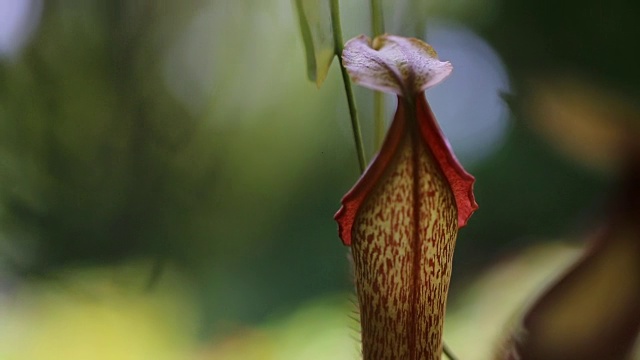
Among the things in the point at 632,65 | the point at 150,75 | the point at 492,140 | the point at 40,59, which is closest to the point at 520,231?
the point at 492,140

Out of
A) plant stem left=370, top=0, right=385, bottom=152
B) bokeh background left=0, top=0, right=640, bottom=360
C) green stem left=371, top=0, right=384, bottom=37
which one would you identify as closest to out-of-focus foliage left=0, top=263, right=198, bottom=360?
bokeh background left=0, top=0, right=640, bottom=360

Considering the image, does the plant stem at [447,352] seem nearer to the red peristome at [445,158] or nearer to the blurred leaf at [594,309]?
the blurred leaf at [594,309]

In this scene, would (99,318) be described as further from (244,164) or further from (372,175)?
(372,175)

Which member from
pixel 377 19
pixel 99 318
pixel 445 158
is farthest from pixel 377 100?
pixel 99 318

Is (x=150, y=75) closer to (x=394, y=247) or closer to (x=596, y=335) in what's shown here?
(x=394, y=247)

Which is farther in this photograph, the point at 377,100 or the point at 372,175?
the point at 377,100

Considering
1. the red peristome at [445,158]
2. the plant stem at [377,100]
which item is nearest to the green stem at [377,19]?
the plant stem at [377,100]
